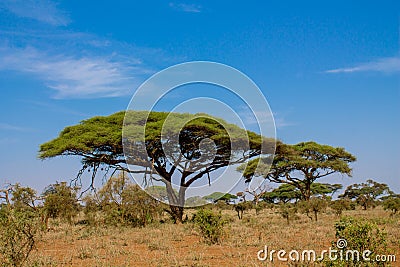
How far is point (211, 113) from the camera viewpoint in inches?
805

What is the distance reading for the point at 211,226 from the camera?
502 inches

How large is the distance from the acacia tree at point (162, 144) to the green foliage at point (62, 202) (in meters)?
1.40

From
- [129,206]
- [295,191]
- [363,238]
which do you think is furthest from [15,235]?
[295,191]

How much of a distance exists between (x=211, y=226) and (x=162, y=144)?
8.66 metres

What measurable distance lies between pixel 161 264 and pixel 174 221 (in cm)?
1326

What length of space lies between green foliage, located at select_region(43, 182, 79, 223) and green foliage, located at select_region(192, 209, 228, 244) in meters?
10.4

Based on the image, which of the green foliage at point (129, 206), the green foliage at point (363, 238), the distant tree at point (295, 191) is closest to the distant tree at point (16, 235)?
the green foliage at point (363, 238)

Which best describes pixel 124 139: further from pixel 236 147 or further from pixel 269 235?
pixel 269 235

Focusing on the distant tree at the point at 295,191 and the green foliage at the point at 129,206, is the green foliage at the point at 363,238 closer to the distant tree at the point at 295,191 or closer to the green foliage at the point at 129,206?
the green foliage at the point at 129,206

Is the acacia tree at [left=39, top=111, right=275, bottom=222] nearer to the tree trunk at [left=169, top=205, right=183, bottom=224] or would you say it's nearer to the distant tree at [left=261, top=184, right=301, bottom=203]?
the tree trunk at [left=169, top=205, right=183, bottom=224]

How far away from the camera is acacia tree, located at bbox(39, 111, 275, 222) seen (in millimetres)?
20422

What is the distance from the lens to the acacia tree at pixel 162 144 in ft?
67.0

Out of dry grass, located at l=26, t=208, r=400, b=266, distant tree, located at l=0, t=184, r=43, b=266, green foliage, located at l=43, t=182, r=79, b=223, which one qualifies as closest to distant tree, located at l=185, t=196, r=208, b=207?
green foliage, located at l=43, t=182, r=79, b=223

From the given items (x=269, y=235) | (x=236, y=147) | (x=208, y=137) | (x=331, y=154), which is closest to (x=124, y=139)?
(x=208, y=137)
